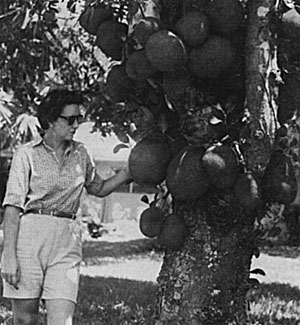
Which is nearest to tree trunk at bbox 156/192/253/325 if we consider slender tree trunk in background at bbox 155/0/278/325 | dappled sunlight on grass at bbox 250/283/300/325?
slender tree trunk in background at bbox 155/0/278/325

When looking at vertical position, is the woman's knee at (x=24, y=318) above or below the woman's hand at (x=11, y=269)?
below

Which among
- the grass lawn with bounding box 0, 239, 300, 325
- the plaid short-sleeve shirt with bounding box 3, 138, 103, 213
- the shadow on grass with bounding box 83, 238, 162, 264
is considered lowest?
the shadow on grass with bounding box 83, 238, 162, 264

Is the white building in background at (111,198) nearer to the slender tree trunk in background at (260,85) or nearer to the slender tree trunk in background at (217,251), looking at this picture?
the slender tree trunk in background at (217,251)

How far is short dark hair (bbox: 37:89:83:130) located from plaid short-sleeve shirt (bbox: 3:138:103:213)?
109 mm

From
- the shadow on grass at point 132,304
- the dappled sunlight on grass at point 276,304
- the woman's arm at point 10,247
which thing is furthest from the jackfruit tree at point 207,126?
the dappled sunlight on grass at point 276,304

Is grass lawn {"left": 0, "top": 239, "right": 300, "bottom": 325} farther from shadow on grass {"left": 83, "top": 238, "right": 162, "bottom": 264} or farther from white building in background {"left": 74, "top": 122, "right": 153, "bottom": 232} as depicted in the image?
white building in background {"left": 74, "top": 122, "right": 153, "bottom": 232}

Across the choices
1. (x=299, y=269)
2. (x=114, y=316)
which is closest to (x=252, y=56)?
(x=114, y=316)

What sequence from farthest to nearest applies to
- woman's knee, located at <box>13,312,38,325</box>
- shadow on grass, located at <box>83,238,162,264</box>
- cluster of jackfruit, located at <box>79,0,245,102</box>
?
shadow on grass, located at <box>83,238,162,264</box> < woman's knee, located at <box>13,312,38,325</box> < cluster of jackfruit, located at <box>79,0,245,102</box>

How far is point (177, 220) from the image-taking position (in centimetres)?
389

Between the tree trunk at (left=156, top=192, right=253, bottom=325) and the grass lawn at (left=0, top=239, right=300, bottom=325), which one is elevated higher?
the tree trunk at (left=156, top=192, right=253, bottom=325)

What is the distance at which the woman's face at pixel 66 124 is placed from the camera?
147 inches

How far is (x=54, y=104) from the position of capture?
12.3 feet

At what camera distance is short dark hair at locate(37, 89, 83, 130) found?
12.2 ft

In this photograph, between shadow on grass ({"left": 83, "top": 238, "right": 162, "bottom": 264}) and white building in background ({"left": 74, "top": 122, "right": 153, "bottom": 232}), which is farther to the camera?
white building in background ({"left": 74, "top": 122, "right": 153, "bottom": 232})
